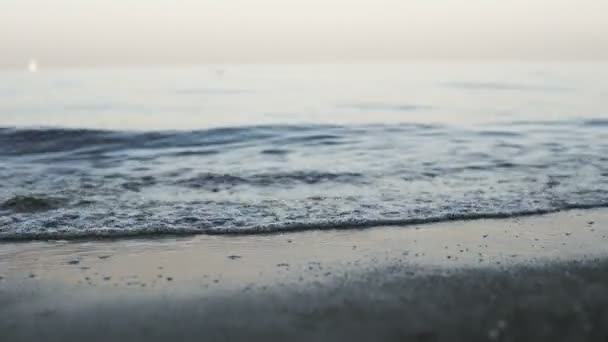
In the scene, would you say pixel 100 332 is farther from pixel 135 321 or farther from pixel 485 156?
pixel 485 156

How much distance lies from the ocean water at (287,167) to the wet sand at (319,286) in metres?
0.88

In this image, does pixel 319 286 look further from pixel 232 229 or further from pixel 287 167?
pixel 287 167

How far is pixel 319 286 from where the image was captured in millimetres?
5027

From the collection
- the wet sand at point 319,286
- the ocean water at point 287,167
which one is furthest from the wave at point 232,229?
the wet sand at point 319,286

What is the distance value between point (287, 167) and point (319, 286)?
7.95 m

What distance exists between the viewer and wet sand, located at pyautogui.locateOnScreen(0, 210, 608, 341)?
413 centimetres

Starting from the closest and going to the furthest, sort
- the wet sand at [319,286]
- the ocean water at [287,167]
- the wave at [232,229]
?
the wet sand at [319,286] < the wave at [232,229] < the ocean water at [287,167]

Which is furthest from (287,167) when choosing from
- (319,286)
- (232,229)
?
(319,286)

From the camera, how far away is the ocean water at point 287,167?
7938 mm

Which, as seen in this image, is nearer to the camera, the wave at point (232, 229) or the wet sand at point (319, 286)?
the wet sand at point (319, 286)

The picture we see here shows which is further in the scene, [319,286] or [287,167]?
[287,167]

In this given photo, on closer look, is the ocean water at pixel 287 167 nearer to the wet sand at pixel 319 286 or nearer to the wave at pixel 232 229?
the wave at pixel 232 229

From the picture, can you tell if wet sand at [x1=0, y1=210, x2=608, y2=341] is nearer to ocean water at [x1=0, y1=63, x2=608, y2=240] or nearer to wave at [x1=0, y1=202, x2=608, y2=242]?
wave at [x1=0, y1=202, x2=608, y2=242]

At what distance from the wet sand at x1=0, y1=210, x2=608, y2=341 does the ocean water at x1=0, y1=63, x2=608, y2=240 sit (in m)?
0.88
